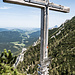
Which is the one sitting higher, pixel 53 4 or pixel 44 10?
pixel 53 4

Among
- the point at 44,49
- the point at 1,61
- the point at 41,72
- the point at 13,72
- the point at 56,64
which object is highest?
the point at 44,49

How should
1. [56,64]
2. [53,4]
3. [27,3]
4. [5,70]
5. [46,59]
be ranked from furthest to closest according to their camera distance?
[56,64], [5,70], [53,4], [46,59], [27,3]

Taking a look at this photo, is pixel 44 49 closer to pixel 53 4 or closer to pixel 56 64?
pixel 53 4

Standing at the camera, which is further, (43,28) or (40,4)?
(43,28)

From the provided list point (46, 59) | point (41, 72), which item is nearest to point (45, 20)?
point (46, 59)

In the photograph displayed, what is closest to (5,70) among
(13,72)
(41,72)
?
(13,72)

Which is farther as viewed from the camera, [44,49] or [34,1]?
[44,49]

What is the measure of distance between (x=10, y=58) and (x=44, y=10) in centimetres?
829

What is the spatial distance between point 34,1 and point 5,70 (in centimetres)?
909

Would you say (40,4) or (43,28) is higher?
(40,4)

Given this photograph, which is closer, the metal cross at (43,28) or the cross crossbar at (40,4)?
the cross crossbar at (40,4)

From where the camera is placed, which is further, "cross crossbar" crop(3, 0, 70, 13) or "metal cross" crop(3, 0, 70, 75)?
"metal cross" crop(3, 0, 70, 75)

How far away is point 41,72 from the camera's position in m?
3.55

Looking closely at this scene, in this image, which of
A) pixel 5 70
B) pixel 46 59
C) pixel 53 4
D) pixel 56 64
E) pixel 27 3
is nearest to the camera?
pixel 27 3
